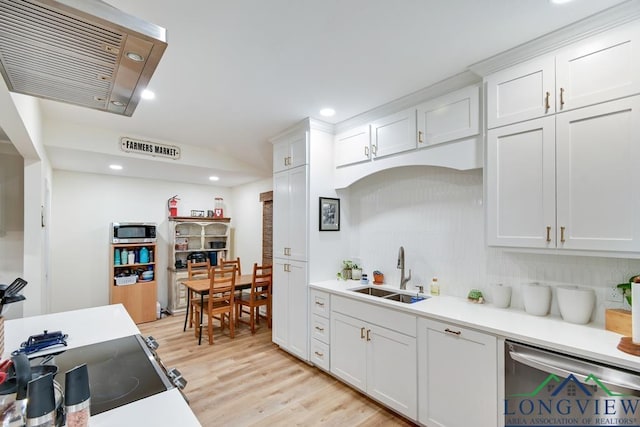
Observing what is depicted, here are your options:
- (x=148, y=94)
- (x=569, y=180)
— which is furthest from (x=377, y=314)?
(x=148, y=94)

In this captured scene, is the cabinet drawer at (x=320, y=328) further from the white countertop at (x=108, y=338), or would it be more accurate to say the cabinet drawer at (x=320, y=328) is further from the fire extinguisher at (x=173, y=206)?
the fire extinguisher at (x=173, y=206)

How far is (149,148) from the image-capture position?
387 centimetres

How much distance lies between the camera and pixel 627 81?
1.62 m

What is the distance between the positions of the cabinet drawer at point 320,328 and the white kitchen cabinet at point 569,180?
1.71 m

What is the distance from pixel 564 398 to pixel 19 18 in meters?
2.60

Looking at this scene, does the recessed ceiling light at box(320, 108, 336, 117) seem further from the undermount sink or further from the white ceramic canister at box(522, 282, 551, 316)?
the white ceramic canister at box(522, 282, 551, 316)

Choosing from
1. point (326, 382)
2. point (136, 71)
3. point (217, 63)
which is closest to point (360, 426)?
point (326, 382)

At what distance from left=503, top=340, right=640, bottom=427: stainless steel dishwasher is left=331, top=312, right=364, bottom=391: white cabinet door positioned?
1.14m

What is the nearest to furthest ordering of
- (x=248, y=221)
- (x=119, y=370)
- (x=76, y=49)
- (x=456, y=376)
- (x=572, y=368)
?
(x=76, y=49) → (x=119, y=370) → (x=572, y=368) → (x=456, y=376) → (x=248, y=221)

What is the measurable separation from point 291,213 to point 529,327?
7.87ft

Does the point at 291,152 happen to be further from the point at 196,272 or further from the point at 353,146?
the point at 196,272

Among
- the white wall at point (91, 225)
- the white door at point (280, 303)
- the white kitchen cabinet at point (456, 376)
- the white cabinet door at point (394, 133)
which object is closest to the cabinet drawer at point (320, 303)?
the white door at point (280, 303)

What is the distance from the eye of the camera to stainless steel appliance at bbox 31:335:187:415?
1136 millimetres

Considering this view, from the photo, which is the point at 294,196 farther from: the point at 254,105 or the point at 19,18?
the point at 19,18
